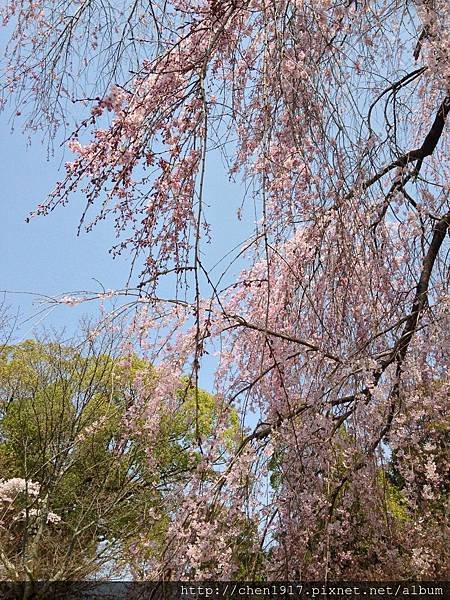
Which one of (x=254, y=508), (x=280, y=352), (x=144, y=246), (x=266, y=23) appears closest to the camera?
(x=266, y=23)

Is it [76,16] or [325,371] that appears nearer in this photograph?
[76,16]

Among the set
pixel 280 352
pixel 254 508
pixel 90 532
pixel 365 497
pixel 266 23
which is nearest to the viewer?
pixel 266 23

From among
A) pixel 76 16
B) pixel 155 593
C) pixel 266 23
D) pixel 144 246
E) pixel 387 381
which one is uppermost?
Answer: pixel 76 16

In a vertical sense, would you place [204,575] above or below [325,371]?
below

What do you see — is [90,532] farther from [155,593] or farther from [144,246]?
[144,246]

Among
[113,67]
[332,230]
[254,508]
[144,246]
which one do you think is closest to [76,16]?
[113,67]

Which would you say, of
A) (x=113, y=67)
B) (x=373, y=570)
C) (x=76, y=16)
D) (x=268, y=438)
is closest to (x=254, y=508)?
(x=268, y=438)

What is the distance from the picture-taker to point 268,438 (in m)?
2.23

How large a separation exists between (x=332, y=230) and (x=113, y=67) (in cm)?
117

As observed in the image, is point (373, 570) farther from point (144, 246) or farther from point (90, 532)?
point (90, 532)

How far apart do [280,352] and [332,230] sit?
550mm

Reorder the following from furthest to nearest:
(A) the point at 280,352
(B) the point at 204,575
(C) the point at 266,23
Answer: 1. (A) the point at 280,352
2. (B) the point at 204,575
3. (C) the point at 266,23

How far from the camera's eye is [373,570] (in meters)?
3.05

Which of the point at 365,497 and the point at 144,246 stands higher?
the point at 144,246
